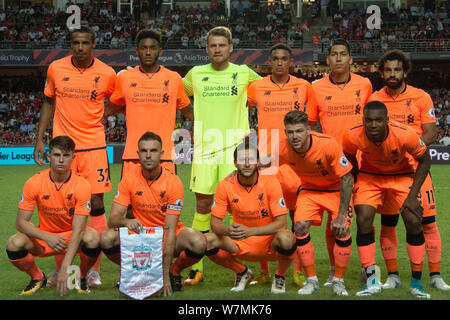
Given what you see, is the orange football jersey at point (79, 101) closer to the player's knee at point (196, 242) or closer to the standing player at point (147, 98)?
the standing player at point (147, 98)

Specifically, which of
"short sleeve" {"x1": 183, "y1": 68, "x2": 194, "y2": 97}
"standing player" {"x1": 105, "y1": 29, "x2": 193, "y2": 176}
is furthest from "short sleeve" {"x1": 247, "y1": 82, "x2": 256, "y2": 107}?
"standing player" {"x1": 105, "y1": 29, "x2": 193, "y2": 176}

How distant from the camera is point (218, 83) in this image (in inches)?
217

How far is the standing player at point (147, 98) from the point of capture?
5336 millimetres

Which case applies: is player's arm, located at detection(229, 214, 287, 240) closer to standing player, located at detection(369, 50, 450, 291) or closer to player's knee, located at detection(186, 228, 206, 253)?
player's knee, located at detection(186, 228, 206, 253)

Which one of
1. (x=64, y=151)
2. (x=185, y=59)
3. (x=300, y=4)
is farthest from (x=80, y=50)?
(x=300, y=4)

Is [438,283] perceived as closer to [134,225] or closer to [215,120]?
[215,120]

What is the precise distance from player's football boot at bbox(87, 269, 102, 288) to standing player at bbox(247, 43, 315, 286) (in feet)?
6.35

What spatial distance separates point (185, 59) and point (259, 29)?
4.69 meters

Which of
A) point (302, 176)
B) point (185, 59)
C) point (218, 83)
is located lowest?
point (302, 176)

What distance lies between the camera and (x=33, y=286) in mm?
4766

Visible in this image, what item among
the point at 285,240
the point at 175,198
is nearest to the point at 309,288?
the point at 285,240

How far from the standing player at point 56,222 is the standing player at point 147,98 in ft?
2.14

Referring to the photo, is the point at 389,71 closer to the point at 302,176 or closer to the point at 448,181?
the point at 302,176

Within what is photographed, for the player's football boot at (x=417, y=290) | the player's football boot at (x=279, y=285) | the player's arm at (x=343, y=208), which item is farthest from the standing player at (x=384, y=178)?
the player's football boot at (x=279, y=285)
